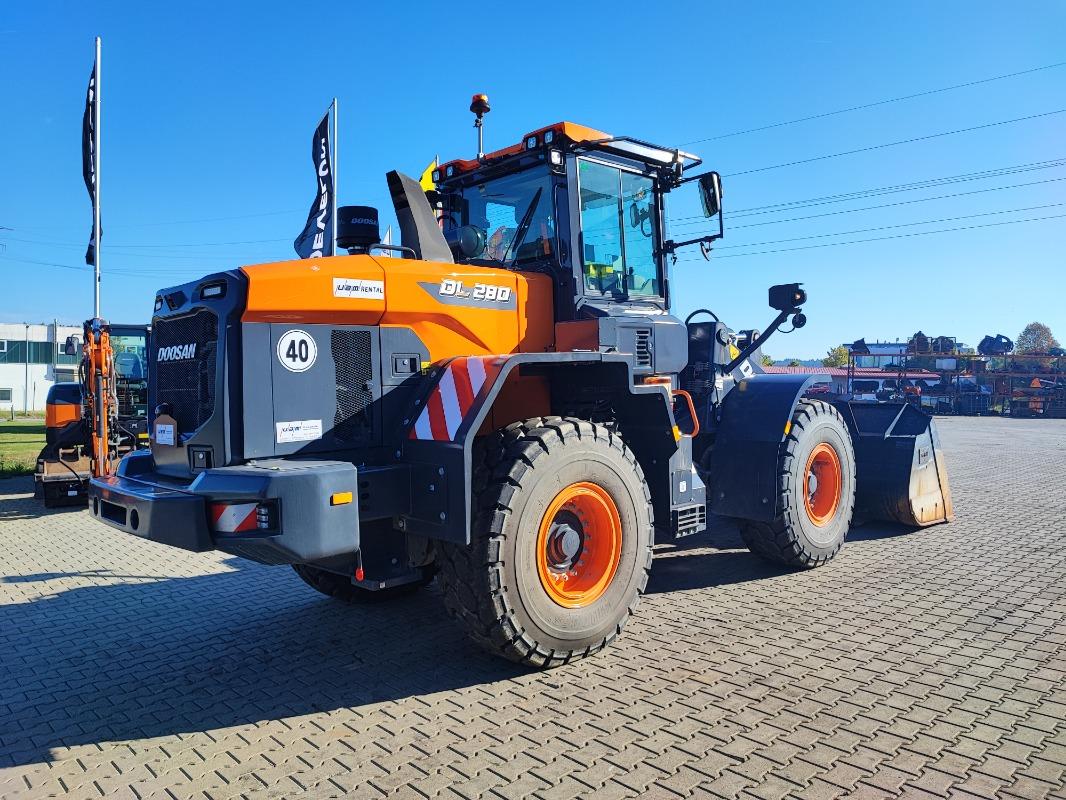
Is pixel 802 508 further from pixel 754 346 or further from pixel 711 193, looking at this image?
pixel 711 193

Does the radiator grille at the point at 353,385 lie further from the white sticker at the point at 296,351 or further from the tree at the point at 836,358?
the tree at the point at 836,358

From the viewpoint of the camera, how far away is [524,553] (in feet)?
12.6

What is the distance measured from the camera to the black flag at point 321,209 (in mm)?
13438

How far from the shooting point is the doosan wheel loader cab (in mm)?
3695

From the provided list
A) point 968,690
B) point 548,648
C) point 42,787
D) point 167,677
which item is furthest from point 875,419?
point 42,787

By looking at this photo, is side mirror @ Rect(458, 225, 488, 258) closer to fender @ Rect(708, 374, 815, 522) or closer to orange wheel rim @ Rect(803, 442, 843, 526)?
fender @ Rect(708, 374, 815, 522)

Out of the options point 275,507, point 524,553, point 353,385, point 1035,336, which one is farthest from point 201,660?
point 1035,336

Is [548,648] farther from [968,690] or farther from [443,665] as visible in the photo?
[968,690]

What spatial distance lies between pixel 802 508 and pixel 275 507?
4.19 metres

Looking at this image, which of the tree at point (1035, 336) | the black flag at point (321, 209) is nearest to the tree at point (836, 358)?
the tree at point (1035, 336)

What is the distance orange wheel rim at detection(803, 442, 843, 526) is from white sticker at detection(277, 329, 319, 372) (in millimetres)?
4376

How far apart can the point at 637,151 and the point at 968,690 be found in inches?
154

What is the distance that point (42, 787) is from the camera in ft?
9.73

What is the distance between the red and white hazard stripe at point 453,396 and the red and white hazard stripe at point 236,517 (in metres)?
0.94
